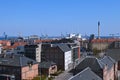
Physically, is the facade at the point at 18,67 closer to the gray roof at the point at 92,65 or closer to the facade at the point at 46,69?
the facade at the point at 46,69

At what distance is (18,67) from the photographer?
43.6 m

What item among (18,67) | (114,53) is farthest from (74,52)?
(18,67)

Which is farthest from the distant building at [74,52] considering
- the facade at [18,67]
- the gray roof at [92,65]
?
the gray roof at [92,65]

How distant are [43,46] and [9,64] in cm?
1770

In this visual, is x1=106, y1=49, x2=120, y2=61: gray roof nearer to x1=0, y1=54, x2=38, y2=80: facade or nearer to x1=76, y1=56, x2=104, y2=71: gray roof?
x1=0, y1=54, x2=38, y2=80: facade

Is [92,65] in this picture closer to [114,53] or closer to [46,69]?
[46,69]

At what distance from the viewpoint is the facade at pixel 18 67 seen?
144 ft

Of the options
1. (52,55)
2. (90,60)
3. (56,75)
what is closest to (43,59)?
(52,55)

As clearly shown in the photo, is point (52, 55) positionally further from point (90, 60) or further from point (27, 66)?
point (90, 60)

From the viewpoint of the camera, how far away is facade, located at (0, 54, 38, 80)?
43.8m

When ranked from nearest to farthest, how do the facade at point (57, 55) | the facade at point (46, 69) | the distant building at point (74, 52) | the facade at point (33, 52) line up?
the facade at point (46, 69) < the facade at point (57, 55) < the facade at point (33, 52) < the distant building at point (74, 52)

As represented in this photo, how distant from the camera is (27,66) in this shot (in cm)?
4522

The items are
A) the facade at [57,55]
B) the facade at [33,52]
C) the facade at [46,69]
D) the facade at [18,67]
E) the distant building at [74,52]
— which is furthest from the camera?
the distant building at [74,52]

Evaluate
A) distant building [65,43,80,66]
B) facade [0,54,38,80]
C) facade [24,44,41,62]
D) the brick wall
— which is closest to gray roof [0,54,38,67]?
facade [0,54,38,80]
